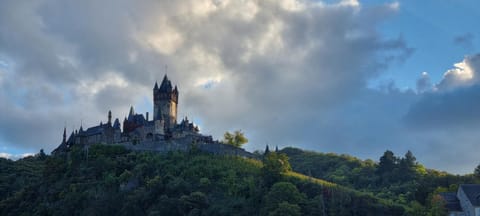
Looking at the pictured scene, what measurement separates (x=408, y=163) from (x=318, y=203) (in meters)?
33.8

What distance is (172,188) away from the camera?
261 feet

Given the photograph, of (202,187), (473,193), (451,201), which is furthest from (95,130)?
(473,193)

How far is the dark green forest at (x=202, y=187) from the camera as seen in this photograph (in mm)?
73125

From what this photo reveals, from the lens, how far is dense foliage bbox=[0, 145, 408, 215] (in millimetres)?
73125

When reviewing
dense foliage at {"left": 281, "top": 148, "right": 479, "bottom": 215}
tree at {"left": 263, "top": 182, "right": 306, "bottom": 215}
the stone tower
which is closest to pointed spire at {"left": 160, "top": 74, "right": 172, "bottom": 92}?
the stone tower

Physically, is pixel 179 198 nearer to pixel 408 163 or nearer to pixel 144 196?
pixel 144 196

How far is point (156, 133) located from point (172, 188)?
23404mm

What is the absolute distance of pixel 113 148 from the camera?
9475 cm

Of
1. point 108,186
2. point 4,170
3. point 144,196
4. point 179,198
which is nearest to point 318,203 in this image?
point 179,198

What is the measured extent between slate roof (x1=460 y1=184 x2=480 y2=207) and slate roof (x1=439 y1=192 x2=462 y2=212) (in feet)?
7.40

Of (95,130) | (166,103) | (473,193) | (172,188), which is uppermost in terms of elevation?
(166,103)

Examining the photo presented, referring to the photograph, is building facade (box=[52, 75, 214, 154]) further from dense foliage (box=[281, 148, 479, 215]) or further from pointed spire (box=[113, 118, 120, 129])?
dense foliage (box=[281, 148, 479, 215])

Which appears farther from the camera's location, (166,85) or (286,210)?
(166,85)

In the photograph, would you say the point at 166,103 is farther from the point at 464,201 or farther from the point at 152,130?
the point at 464,201
